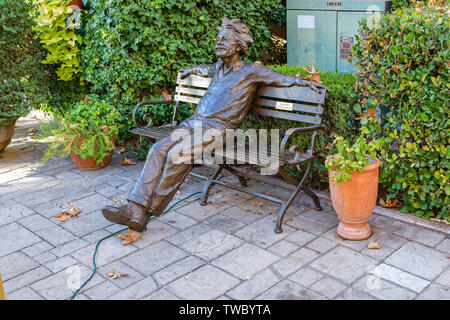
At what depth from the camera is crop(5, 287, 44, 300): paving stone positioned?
10.8ft

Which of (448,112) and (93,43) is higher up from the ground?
(93,43)

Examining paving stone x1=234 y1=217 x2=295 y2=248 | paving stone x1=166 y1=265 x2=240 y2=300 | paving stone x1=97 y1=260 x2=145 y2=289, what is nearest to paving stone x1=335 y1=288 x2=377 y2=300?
paving stone x1=166 y1=265 x2=240 y2=300

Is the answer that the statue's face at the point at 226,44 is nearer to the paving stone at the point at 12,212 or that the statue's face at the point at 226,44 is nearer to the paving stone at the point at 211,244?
the paving stone at the point at 211,244

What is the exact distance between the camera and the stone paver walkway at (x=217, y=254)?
3.28 metres

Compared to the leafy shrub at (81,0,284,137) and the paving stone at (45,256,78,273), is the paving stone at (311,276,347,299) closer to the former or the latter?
the paving stone at (45,256,78,273)

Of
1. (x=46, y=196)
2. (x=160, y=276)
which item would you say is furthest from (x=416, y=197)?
(x=46, y=196)

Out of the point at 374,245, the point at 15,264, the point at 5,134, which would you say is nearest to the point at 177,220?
the point at 15,264

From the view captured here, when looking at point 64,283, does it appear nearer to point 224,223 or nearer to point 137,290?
point 137,290

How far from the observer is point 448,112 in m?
3.74

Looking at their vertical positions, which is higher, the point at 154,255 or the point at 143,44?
the point at 143,44

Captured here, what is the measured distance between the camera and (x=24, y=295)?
3309 millimetres

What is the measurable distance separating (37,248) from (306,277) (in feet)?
6.90

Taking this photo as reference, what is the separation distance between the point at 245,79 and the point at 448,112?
170 centimetres
